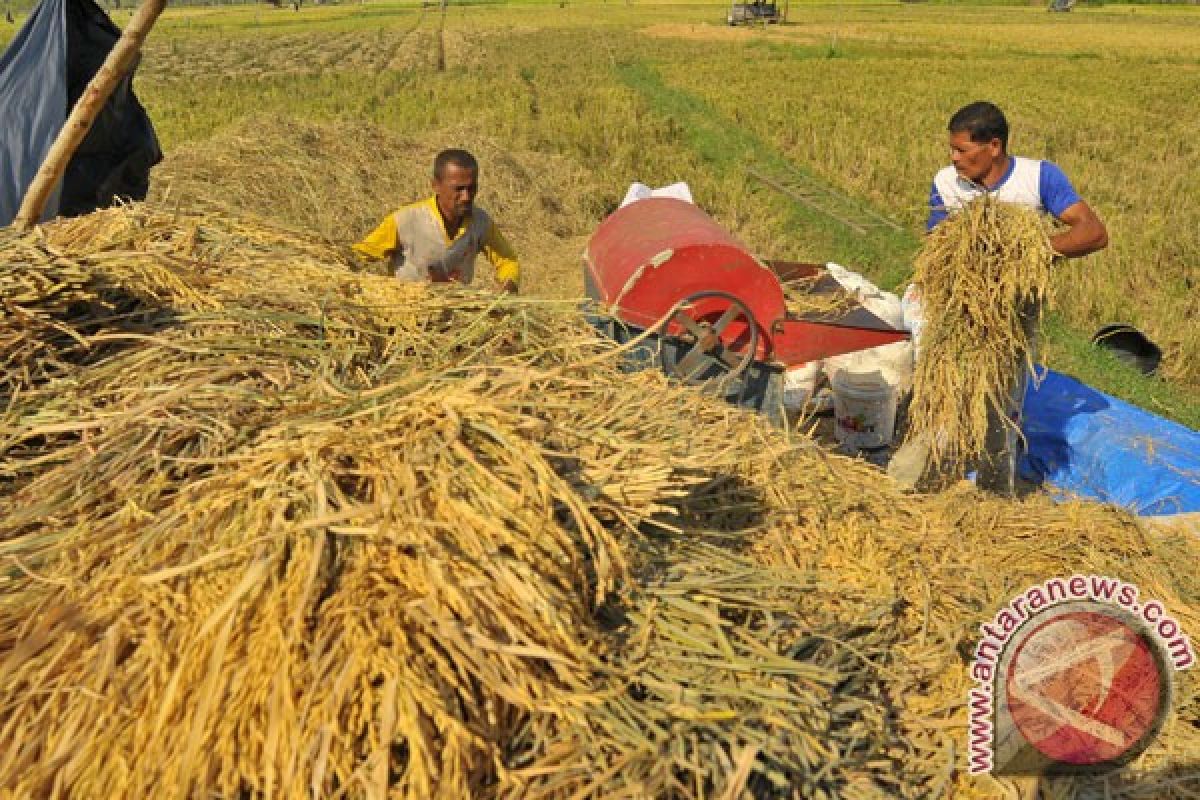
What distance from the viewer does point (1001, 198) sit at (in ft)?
A: 13.9

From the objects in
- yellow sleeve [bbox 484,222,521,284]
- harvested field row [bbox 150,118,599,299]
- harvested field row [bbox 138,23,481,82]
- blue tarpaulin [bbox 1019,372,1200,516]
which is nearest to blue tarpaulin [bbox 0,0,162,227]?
yellow sleeve [bbox 484,222,521,284]

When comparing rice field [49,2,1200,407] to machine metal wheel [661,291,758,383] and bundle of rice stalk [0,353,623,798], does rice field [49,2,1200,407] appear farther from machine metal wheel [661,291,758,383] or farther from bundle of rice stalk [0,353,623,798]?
bundle of rice stalk [0,353,623,798]

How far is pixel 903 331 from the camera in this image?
495 centimetres

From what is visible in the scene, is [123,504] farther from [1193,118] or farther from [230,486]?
[1193,118]

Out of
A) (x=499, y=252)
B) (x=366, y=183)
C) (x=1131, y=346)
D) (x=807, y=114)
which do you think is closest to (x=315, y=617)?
(x=499, y=252)

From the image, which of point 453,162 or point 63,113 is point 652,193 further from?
point 63,113

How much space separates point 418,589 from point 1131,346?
722 centimetres

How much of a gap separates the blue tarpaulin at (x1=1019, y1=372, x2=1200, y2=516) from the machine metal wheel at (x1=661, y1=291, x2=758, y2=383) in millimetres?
2064

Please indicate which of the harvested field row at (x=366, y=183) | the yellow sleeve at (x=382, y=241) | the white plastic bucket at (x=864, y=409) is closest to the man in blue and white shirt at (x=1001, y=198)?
the white plastic bucket at (x=864, y=409)

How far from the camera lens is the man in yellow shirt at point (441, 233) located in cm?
446

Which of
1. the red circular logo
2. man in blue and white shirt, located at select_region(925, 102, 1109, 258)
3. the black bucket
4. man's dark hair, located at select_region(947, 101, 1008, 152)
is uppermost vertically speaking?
man's dark hair, located at select_region(947, 101, 1008, 152)

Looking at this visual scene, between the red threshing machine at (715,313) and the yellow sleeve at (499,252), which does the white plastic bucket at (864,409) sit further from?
the yellow sleeve at (499,252)

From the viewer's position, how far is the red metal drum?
14.9 feet

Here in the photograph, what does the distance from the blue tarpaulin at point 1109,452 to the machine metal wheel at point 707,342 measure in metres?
2.06
